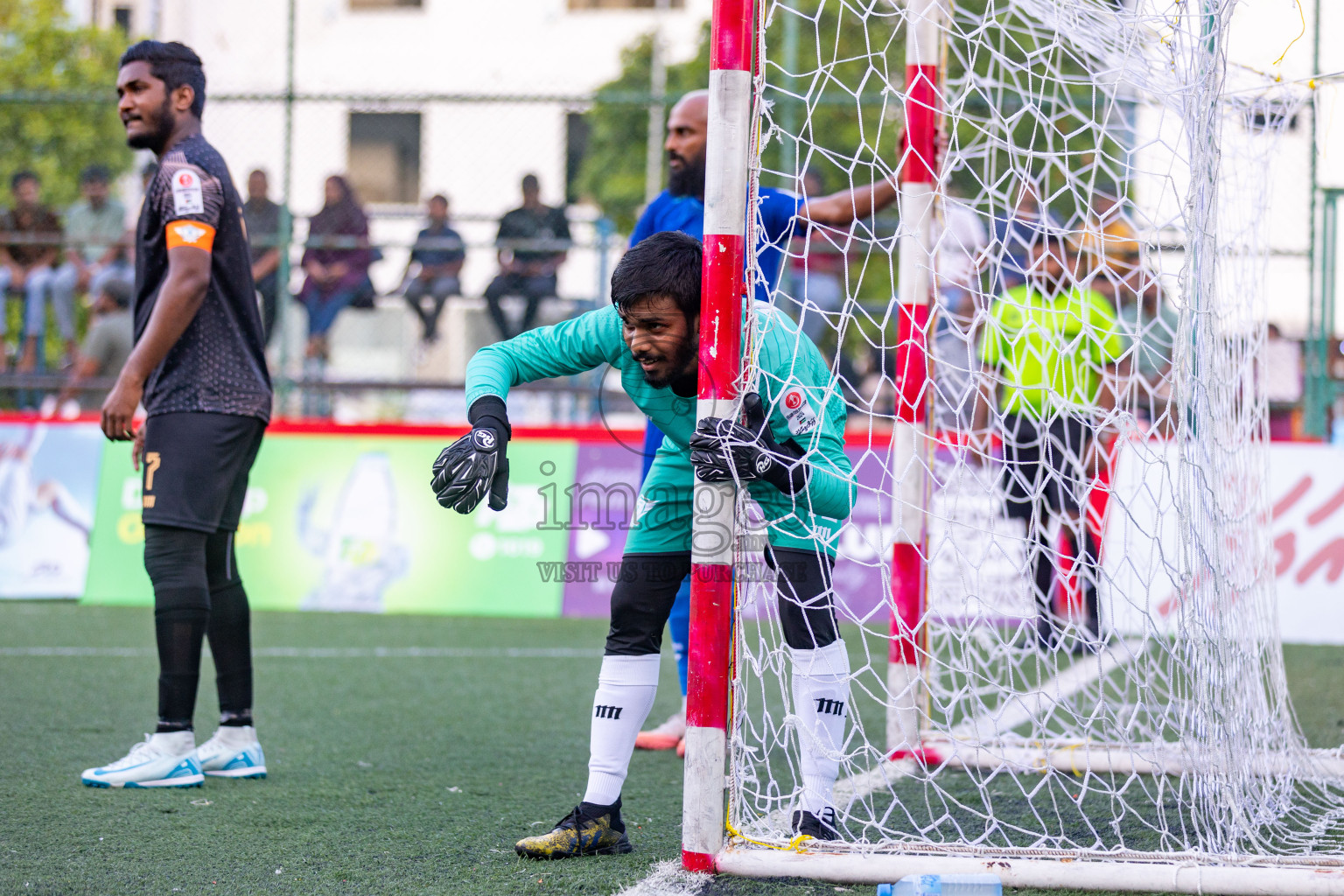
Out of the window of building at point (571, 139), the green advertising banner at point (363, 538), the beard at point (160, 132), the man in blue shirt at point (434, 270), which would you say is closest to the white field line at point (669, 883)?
the beard at point (160, 132)

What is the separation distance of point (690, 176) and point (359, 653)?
10.0ft

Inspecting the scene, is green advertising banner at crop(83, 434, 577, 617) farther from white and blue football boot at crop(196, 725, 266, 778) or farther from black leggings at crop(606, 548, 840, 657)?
black leggings at crop(606, 548, 840, 657)

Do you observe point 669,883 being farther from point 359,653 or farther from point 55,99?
point 55,99

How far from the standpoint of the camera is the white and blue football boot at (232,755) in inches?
149

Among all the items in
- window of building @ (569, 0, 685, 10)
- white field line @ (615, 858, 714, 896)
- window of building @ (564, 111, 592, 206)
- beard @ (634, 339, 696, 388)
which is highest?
window of building @ (569, 0, 685, 10)

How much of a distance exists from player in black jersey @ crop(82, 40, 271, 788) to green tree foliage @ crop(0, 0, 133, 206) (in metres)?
5.87

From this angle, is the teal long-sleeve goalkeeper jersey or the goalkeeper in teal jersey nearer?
the goalkeeper in teal jersey

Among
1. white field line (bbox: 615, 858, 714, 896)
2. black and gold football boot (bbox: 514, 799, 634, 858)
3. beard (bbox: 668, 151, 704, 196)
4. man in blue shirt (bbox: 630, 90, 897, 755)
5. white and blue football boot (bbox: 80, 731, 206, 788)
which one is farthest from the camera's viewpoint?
beard (bbox: 668, 151, 704, 196)

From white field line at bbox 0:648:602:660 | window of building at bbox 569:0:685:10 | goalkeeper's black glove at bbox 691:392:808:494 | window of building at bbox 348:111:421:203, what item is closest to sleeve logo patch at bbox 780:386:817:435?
goalkeeper's black glove at bbox 691:392:808:494

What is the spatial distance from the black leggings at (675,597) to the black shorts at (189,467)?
4.24ft

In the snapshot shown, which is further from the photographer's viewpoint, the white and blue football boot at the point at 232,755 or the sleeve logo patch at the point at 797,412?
the white and blue football boot at the point at 232,755

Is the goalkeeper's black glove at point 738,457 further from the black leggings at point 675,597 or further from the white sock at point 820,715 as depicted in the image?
the white sock at point 820,715

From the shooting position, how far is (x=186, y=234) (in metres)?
3.70

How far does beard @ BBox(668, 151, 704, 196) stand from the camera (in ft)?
14.5
